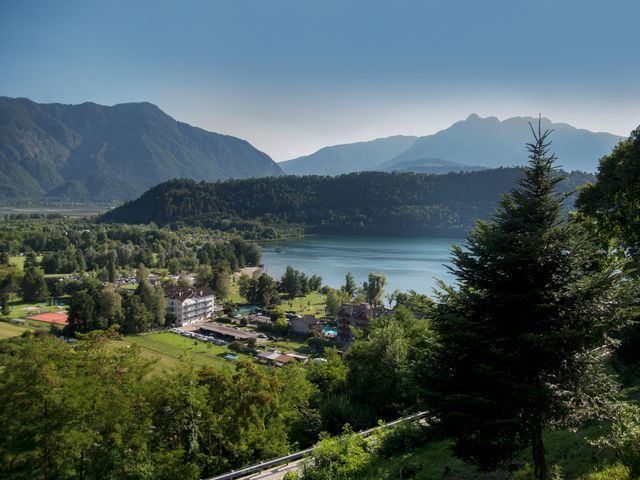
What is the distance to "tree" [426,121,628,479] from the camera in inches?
240

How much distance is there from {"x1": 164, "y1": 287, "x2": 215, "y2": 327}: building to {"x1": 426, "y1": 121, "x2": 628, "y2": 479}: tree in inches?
1585

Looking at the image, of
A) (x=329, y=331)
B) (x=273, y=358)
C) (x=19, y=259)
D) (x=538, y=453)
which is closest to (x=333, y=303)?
(x=329, y=331)

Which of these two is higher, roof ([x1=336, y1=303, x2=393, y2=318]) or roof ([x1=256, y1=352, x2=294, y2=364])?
roof ([x1=336, y1=303, x2=393, y2=318])

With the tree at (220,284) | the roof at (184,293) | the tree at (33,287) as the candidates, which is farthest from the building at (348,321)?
the tree at (33,287)

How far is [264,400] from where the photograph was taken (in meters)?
10.5

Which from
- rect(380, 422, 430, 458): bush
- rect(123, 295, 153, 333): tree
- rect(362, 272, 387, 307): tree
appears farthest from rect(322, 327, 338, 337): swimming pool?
rect(380, 422, 430, 458): bush

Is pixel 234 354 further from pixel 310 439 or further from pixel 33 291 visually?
pixel 33 291

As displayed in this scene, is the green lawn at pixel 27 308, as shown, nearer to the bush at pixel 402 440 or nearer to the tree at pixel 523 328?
the bush at pixel 402 440

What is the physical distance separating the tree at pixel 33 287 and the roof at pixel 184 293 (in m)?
14.1

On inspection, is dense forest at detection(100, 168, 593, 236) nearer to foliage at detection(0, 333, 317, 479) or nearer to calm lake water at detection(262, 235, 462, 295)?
calm lake water at detection(262, 235, 462, 295)

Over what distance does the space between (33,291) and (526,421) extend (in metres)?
54.7

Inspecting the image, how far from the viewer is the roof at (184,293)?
4481 cm

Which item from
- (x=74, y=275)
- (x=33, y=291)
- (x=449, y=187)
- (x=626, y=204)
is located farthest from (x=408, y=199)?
(x=626, y=204)

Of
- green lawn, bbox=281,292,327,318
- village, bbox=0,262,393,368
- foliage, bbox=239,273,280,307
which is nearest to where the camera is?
village, bbox=0,262,393,368
